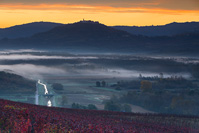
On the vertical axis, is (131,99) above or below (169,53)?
below

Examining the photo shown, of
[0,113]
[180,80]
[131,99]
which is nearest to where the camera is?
[0,113]

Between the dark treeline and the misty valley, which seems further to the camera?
the dark treeline

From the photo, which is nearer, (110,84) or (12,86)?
(12,86)

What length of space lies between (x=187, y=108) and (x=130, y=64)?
365 ft

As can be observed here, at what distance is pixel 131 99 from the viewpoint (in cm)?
5741

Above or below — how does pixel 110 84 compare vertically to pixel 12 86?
below

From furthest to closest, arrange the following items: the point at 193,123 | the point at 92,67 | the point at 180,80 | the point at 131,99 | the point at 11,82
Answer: the point at 92,67 → the point at 180,80 → the point at 11,82 → the point at 131,99 → the point at 193,123

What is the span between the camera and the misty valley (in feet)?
161

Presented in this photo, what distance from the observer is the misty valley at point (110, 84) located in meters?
49.1

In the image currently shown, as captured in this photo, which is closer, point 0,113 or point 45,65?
point 0,113

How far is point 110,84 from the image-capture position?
95062 mm

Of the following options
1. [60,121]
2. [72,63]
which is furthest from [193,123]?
[72,63]

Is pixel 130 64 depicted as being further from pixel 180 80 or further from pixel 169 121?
pixel 169 121

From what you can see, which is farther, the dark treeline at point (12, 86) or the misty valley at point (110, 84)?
the dark treeline at point (12, 86)
